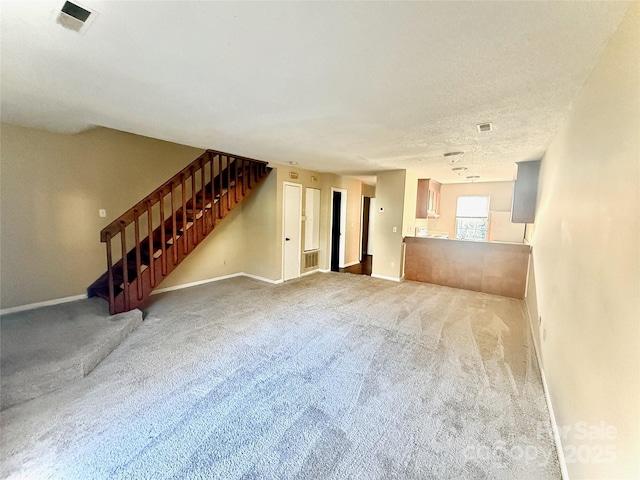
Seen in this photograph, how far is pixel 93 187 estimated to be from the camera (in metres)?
3.81

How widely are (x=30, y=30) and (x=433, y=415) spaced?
3544mm

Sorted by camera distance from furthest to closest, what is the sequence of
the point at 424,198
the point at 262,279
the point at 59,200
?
the point at 424,198, the point at 262,279, the point at 59,200

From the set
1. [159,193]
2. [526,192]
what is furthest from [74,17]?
[526,192]

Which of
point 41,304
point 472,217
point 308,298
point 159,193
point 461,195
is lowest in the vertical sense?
point 308,298

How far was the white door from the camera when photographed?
5.56 meters

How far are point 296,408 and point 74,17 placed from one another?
275 cm

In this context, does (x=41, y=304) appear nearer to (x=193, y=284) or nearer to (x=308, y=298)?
(x=193, y=284)

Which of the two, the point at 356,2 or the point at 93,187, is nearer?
the point at 356,2

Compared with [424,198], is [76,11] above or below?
above

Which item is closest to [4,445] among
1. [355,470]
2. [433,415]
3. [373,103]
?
[355,470]

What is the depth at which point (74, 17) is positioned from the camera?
4.38 feet

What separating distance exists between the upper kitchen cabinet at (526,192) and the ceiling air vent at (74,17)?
5686 millimetres

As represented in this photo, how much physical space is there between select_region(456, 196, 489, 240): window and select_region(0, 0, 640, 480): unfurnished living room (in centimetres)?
316

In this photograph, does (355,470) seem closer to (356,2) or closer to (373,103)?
(356,2)
